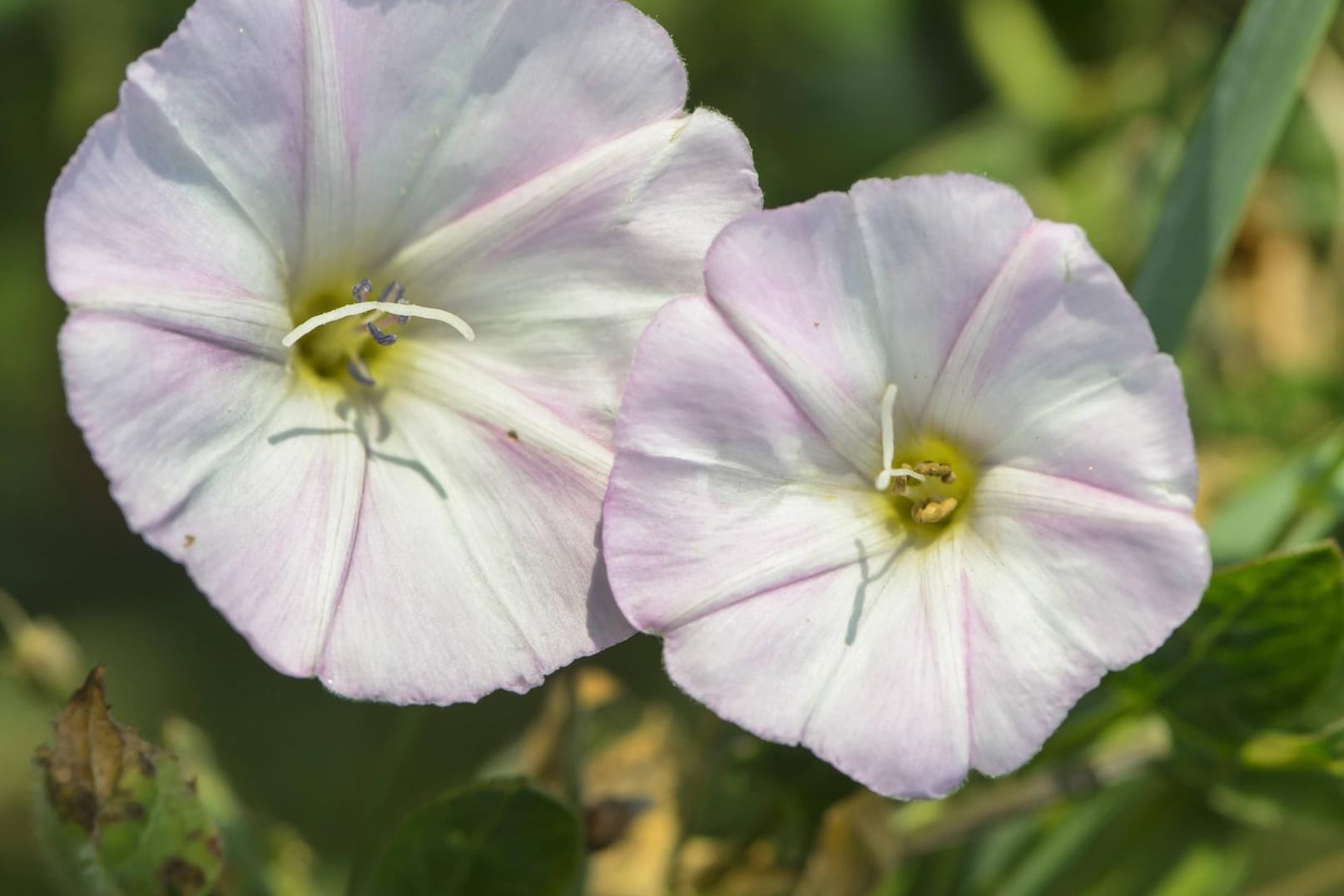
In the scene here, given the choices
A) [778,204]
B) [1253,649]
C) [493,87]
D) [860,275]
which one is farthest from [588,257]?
[778,204]

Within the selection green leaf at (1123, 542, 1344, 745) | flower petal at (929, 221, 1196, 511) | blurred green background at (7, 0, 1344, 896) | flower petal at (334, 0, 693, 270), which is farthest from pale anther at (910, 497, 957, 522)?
blurred green background at (7, 0, 1344, 896)

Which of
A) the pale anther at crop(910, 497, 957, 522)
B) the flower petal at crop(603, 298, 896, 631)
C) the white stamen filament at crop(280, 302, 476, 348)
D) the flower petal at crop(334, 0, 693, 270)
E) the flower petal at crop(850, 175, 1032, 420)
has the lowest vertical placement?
the pale anther at crop(910, 497, 957, 522)

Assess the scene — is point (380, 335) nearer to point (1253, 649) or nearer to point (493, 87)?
point (493, 87)

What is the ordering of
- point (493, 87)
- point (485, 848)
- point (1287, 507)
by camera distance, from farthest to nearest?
point (1287, 507)
point (485, 848)
point (493, 87)

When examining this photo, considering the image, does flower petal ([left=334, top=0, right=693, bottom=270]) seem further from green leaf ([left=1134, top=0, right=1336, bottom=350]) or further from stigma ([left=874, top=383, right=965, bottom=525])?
green leaf ([left=1134, top=0, right=1336, bottom=350])

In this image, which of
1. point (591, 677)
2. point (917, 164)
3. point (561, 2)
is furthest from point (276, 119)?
point (917, 164)

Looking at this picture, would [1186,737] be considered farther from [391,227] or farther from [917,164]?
[917,164]
